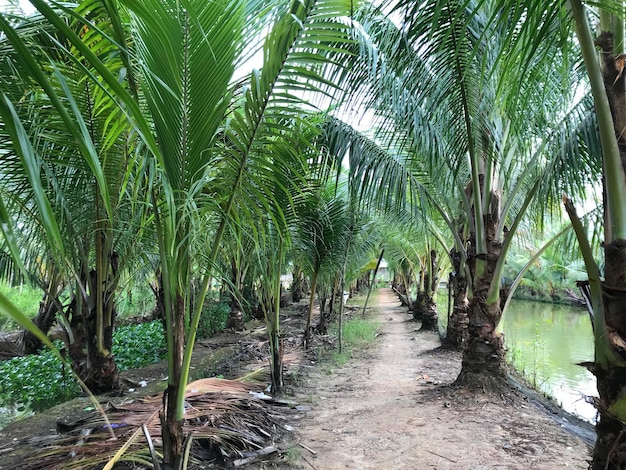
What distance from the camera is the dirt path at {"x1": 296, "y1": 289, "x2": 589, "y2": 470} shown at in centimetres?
306

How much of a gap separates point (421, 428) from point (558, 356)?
818 centimetres

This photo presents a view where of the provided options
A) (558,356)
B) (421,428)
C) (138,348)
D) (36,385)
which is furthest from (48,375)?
(558,356)

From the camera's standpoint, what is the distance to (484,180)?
485 cm

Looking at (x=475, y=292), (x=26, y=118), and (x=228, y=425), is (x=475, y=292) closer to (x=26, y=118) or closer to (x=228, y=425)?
(x=228, y=425)

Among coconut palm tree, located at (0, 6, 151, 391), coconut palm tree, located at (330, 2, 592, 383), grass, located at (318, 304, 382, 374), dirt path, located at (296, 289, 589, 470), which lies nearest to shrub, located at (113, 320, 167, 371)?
coconut palm tree, located at (0, 6, 151, 391)

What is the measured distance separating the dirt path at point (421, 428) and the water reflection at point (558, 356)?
1.82ft

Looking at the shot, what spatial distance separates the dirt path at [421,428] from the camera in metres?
3.06

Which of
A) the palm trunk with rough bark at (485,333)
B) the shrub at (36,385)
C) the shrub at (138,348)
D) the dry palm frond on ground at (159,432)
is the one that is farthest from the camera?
the shrub at (138,348)

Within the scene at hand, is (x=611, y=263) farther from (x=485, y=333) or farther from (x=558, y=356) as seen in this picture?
(x=558, y=356)

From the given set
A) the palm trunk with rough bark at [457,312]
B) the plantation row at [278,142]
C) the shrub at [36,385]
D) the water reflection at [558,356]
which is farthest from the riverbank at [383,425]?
the palm trunk with rough bark at [457,312]

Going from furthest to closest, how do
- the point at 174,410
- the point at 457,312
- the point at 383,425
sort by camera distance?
the point at 457,312, the point at 383,425, the point at 174,410

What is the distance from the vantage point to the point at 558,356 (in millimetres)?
10039

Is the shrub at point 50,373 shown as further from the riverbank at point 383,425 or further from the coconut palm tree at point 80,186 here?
the riverbank at point 383,425

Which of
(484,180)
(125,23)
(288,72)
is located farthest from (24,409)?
(484,180)
